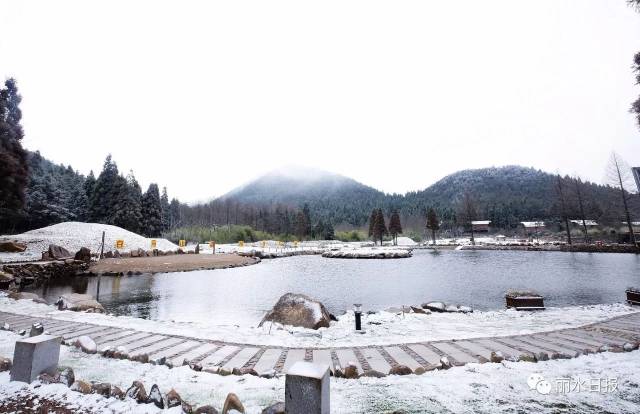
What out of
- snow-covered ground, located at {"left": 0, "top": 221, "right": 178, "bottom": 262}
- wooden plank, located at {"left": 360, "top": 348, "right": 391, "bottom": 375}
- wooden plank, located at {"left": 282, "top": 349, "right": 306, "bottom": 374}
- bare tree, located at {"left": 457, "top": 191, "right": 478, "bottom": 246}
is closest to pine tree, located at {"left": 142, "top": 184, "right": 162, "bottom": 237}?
snow-covered ground, located at {"left": 0, "top": 221, "right": 178, "bottom": 262}

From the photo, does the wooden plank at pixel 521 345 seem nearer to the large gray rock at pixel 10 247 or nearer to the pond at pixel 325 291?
the pond at pixel 325 291

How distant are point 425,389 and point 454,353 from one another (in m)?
1.55

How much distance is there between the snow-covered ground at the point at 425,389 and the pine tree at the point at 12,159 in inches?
794

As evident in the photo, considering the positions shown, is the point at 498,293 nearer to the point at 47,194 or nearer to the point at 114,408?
the point at 114,408

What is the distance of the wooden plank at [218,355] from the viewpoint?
466cm

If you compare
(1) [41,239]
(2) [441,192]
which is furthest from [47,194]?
(2) [441,192]

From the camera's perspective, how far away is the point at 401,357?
4.79 metres

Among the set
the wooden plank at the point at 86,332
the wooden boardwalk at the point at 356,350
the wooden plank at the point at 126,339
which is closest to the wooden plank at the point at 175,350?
the wooden boardwalk at the point at 356,350

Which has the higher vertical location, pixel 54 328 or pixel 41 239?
pixel 41 239

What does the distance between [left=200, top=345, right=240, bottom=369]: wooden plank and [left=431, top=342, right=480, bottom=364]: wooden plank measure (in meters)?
3.49

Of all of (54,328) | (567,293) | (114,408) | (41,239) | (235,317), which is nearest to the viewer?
(114,408)

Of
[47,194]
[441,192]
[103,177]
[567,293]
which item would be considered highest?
[441,192]

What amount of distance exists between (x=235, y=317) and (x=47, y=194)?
53.6m

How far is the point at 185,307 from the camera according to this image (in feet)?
38.1
